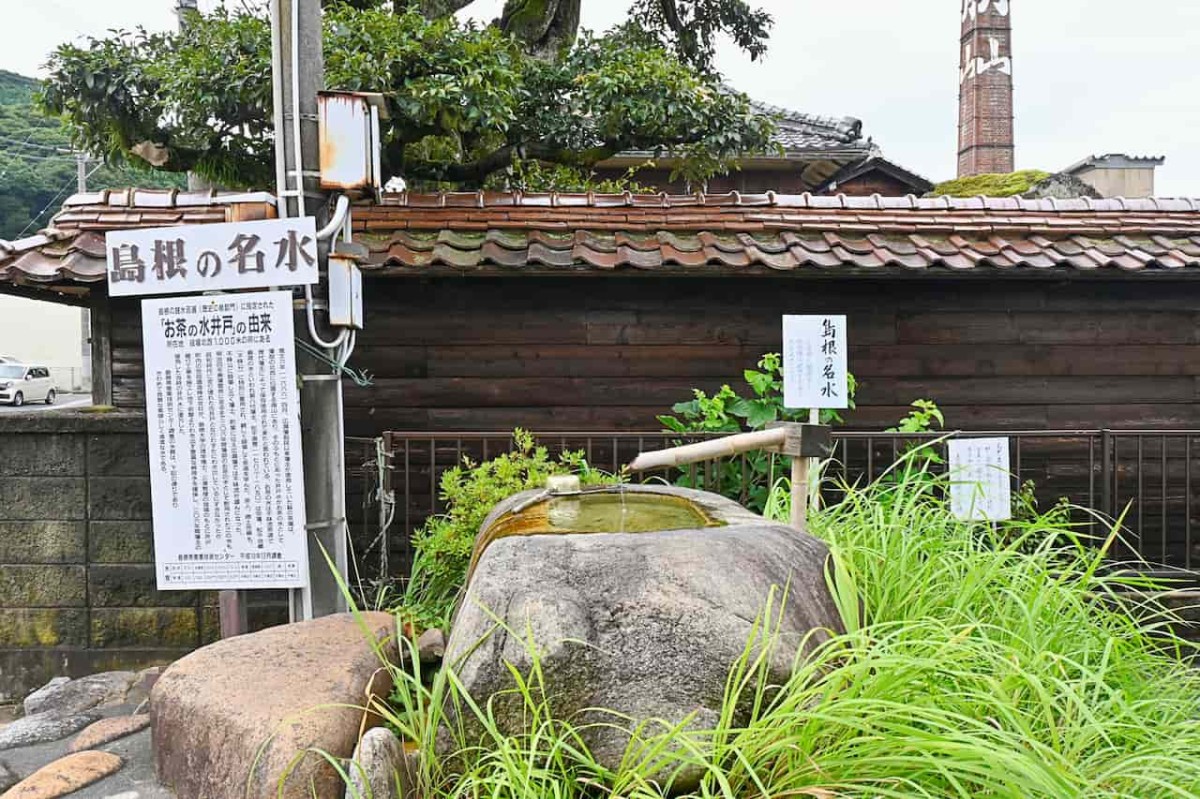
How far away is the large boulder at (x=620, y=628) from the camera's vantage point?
97.9 inches

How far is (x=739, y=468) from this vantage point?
626 cm

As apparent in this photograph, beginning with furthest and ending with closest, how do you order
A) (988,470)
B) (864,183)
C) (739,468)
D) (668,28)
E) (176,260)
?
(864,183)
(668,28)
(739,468)
(988,470)
(176,260)

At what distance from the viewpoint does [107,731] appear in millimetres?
4078

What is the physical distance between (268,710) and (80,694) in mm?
2883

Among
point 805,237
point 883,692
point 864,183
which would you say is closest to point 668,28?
point 864,183

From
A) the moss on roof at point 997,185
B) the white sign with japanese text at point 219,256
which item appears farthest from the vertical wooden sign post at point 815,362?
the moss on roof at point 997,185

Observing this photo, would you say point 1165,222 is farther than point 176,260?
Yes

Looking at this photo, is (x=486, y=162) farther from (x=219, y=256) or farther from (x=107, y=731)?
(x=107, y=731)

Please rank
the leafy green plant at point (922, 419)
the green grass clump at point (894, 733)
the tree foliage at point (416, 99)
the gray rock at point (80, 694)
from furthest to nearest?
the tree foliage at point (416, 99), the leafy green plant at point (922, 419), the gray rock at point (80, 694), the green grass clump at point (894, 733)

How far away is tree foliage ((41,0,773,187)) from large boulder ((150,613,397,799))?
530 cm

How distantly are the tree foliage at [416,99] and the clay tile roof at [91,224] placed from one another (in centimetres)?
137

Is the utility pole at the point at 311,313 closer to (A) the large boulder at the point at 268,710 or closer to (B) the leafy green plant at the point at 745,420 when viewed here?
→ (A) the large boulder at the point at 268,710

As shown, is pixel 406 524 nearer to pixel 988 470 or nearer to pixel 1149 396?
pixel 988 470

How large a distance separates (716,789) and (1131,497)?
6309mm
